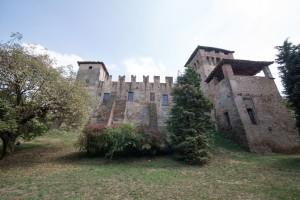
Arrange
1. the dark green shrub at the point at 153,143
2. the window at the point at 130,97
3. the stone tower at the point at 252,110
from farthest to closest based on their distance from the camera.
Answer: the window at the point at 130,97
the stone tower at the point at 252,110
the dark green shrub at the point at 153,143

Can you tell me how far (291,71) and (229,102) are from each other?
6.11 meters

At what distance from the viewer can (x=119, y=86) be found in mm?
27594

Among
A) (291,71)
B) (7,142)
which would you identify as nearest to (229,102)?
(291,71)

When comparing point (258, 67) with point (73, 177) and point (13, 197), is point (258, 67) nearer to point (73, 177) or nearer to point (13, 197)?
point (73, 177)

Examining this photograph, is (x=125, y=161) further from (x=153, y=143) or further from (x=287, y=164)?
(x=287, y=164)

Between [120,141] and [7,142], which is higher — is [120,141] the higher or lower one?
the higher one

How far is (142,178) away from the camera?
8172 millimetres

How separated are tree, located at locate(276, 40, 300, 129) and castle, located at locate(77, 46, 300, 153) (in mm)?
4025

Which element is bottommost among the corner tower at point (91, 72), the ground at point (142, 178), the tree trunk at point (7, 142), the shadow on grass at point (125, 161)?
the ground at point (142, 178)

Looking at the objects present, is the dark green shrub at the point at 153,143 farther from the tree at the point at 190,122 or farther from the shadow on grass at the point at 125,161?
the tree at the point at 190,122

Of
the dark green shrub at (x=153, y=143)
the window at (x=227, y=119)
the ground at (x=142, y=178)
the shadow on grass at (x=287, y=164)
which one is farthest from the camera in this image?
the window at (x=227, y=119)

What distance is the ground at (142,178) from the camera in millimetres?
6508

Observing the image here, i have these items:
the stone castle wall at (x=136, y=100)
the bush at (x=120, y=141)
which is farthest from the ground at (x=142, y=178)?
the stone castle wall at (x=136, y=100)

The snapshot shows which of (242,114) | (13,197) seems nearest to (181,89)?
(242,114)
